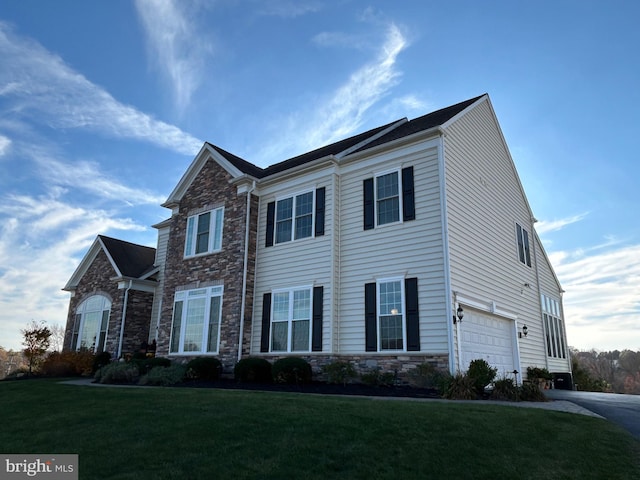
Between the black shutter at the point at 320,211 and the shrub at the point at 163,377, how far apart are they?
21.6ft

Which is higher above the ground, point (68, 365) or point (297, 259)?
point (297, 259)

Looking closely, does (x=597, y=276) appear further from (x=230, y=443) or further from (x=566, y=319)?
(x=230, y=443)

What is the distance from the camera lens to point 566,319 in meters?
23.2

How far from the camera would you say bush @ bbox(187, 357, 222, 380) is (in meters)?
14.9

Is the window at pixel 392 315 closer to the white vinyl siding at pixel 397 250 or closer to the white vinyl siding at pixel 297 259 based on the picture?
the white vinyl siding at pixel 397 250

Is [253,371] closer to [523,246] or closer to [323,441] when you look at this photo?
[323,441]

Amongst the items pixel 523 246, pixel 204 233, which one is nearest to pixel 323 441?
pixel 204 233

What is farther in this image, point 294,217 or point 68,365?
point 68,365

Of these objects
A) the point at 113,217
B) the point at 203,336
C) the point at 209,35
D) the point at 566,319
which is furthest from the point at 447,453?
the point at 113,217

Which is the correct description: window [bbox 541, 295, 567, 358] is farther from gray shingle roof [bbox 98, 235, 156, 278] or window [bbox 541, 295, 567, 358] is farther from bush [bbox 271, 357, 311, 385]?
gray shingle roof [bbox 98, 235, 156, 278]

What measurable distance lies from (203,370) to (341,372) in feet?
16.3

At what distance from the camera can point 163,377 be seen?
47.4ft

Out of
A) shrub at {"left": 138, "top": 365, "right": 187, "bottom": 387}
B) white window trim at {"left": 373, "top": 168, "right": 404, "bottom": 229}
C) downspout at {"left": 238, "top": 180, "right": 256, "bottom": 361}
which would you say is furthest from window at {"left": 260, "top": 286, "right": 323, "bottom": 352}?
white window trim at {"left": 373, "top": 168, "right": 404, "bottom": 229}

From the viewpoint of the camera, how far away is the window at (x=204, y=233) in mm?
17938
